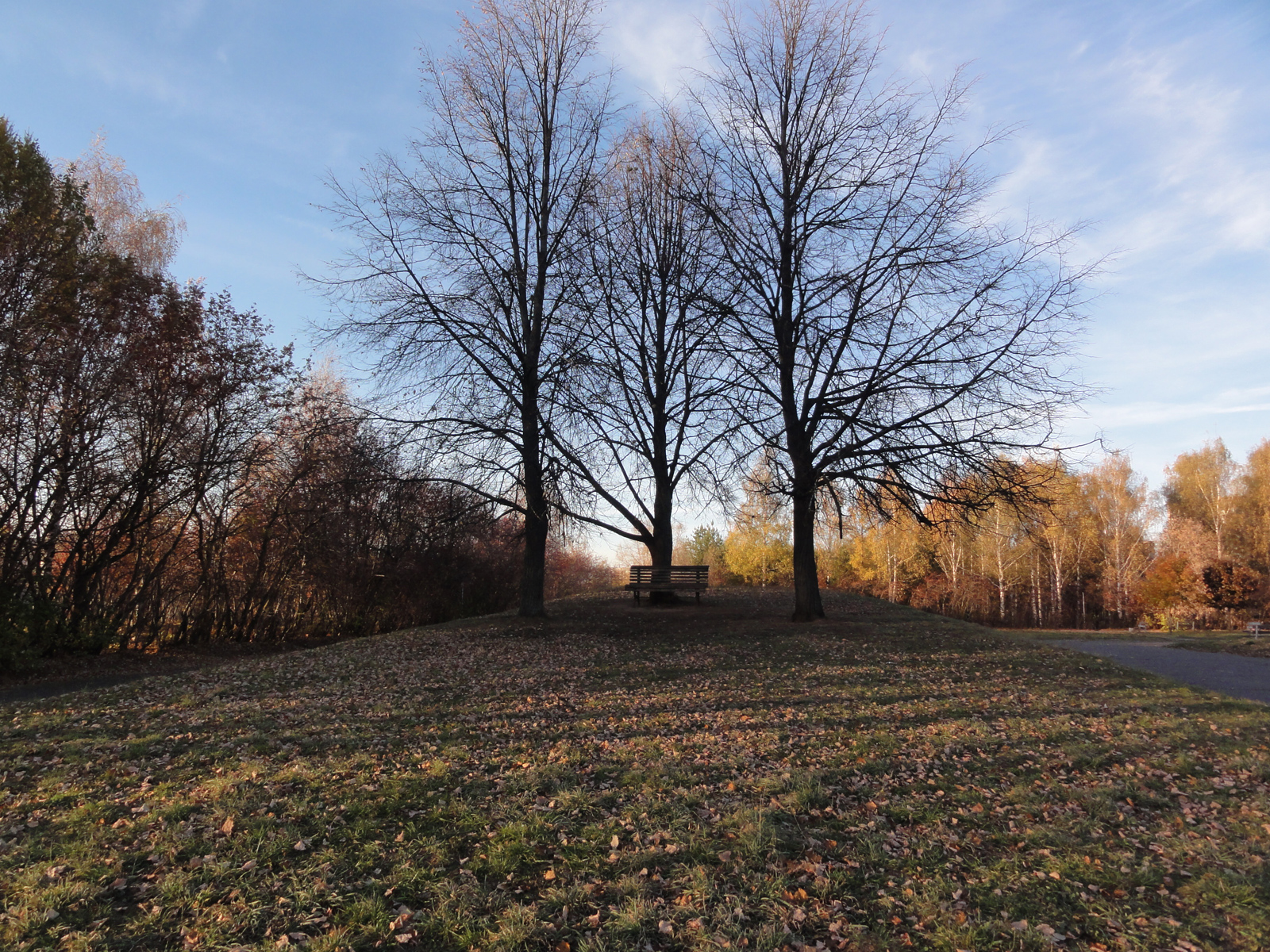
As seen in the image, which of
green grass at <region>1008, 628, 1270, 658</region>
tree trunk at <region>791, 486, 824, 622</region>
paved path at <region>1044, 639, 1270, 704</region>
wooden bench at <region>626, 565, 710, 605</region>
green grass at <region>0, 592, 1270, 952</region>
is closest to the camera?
green grass at <region>0, 592, 1270, 952</region>

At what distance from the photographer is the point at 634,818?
187 inches

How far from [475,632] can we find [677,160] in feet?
41.7

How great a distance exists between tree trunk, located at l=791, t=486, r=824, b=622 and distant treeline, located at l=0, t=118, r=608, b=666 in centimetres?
686

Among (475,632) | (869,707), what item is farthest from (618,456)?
(869,707)

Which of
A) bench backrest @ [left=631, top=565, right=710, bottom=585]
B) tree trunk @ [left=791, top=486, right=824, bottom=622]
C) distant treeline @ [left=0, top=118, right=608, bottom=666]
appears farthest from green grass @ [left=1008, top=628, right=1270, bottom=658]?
distant treeline @ [left=0, top=118, right=608, bottom=666]

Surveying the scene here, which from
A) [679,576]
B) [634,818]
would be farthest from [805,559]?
[634,818]

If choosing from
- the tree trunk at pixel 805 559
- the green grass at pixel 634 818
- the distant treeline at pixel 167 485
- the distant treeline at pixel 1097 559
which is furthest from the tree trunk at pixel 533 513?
the distant treeline at pixel 1097 559

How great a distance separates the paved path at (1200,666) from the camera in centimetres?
996

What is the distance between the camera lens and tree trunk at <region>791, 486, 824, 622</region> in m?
14.5

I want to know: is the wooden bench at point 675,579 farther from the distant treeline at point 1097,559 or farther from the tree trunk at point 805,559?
the distant treeline at point 1097,559

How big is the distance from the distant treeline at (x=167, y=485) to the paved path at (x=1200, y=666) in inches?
511

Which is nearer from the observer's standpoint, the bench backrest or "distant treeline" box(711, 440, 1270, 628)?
the bench backrest

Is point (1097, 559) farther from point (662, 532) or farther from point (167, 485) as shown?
point (167, 485)

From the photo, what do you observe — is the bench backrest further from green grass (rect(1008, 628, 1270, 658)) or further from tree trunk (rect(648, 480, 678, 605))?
green grass (rect(1008, 628, 1270, 658))
